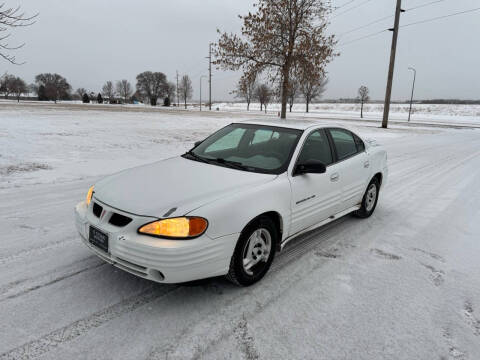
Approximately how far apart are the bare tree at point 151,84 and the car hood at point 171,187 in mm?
96321

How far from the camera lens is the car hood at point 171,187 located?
274 cm

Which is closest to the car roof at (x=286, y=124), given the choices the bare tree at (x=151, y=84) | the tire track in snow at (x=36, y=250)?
→ the tire track in snow at (x=36, y=250)

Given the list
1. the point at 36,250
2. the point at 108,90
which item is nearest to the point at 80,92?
the point at 108,90

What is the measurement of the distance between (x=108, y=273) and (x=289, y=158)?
2154mm

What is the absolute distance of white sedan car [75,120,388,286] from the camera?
261cm

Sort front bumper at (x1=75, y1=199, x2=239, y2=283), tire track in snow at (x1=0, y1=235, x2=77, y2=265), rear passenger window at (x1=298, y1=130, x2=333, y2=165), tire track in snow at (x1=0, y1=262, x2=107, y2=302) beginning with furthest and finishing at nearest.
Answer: rear passenger window at (x1=298, y1=130, x2=333, y2=165), tire track in snow at (x1=0, y1=235, x2=77, y2=265), tire track in snow at (x1=0, y1=262, x2=107, y2=302), front bumper at (x1=75, y1=199, x2=239, y2=283)

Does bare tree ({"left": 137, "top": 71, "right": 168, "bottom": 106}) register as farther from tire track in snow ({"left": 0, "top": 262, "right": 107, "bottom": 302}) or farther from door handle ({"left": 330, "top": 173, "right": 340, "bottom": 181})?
tire track in snow ({"left": 0, "top": 262, "right": 107, "bottom": 302})

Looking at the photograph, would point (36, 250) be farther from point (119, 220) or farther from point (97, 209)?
point (119, 220)

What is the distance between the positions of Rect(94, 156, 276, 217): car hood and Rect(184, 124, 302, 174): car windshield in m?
0.21

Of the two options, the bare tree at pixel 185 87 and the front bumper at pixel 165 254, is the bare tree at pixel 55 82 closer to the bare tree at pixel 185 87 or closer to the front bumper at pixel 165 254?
the bare tree at pixel 185 87

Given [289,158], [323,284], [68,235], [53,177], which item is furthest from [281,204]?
[53,177]

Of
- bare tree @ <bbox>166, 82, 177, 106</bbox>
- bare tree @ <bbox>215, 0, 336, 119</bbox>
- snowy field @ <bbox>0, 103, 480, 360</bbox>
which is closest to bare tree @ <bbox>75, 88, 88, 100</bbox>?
bare tree @ <bbox>166, 82, 177, 106</bbox>

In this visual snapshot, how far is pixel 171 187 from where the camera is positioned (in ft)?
10.0

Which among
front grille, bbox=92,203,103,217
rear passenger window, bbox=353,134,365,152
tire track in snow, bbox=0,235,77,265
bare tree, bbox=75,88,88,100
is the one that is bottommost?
tire track in snow, bbox=0,235,77,265
